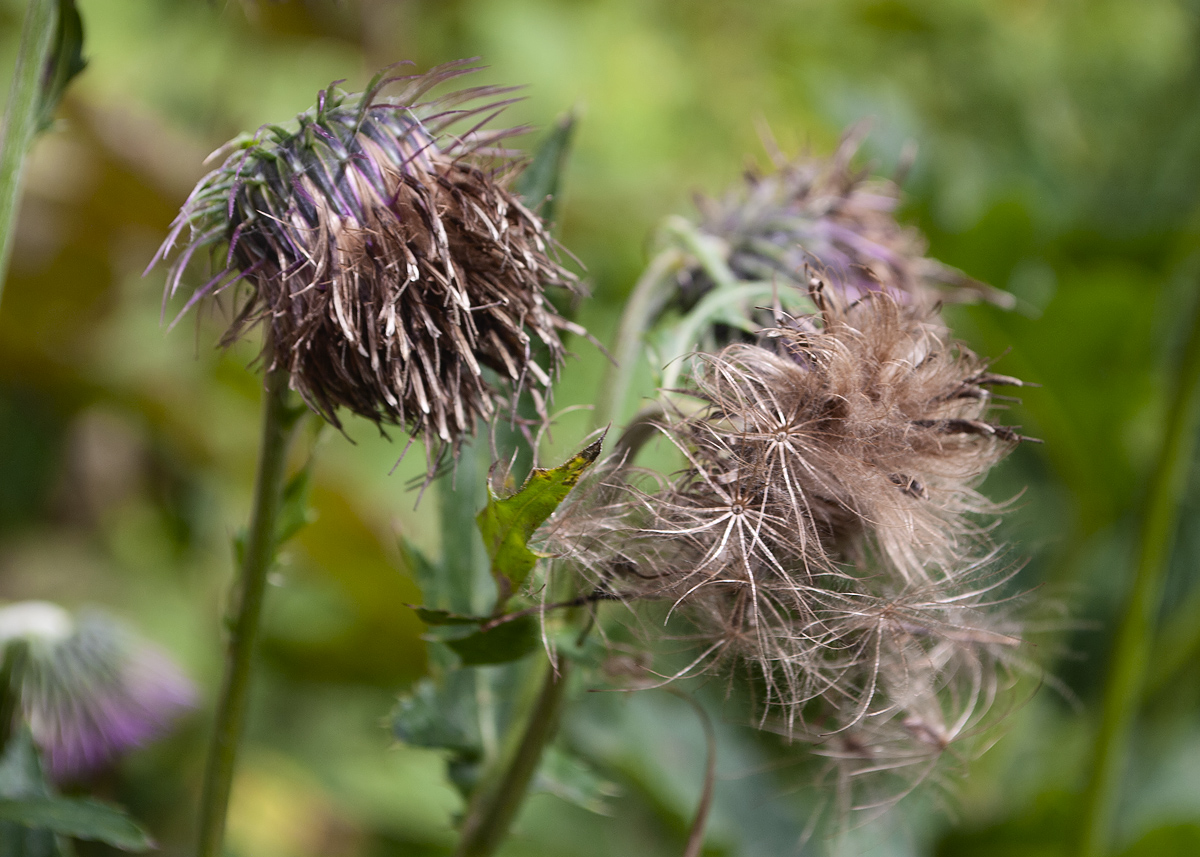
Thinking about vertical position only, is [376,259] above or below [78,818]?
above

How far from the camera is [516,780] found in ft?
3.38

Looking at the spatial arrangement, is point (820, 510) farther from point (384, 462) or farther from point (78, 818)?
point (384, 462)

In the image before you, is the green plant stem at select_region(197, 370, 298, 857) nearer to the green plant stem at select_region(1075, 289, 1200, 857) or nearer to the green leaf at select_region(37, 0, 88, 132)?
the green leaf at select_region(37, 0, 88, 132)

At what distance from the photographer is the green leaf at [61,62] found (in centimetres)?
94

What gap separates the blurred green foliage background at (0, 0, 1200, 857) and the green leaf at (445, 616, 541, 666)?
729mm

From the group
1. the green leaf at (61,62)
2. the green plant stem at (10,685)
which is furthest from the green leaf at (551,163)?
the green plant stem at (10,685)

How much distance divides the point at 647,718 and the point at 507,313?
149 centimetres

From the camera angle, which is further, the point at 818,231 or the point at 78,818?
the point at 818,231

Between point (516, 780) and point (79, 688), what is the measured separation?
76 cm

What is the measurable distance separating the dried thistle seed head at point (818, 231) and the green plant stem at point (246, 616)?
21.1 inches

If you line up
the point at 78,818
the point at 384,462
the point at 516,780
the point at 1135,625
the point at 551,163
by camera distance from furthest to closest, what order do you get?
the point at 384,462 → the point at 1135,625 → the point at 551,163 → the point at 516,780 → the point at 78,818

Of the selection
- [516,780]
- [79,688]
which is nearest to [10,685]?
[79,688]

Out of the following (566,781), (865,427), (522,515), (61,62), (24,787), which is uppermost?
(61,62)

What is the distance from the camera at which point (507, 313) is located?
882mm
